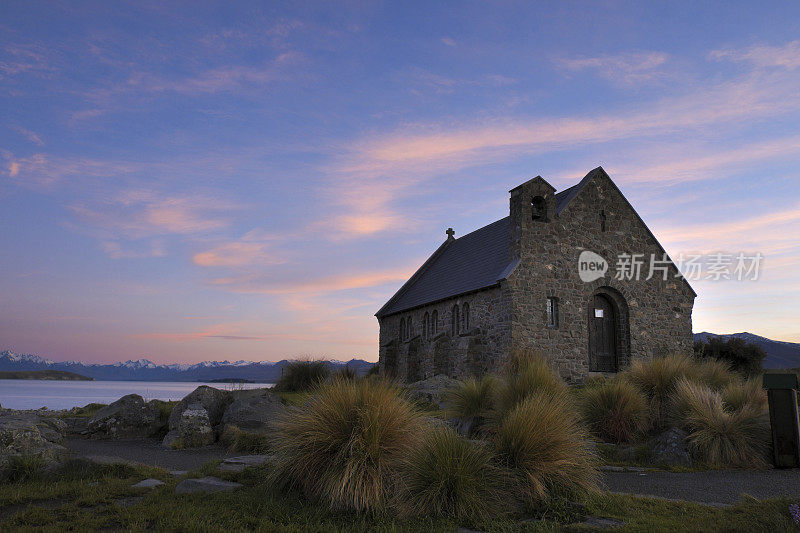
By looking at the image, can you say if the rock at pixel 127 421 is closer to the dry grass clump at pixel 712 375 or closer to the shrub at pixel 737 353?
the dry grass clump at pixel 712 375

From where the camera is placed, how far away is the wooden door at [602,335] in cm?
2452

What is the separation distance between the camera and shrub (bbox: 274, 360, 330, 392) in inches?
876

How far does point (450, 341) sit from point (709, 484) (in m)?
18.7

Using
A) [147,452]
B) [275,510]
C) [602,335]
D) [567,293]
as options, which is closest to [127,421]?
[147,452]

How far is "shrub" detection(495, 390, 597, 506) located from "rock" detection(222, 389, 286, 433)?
24.0 ft

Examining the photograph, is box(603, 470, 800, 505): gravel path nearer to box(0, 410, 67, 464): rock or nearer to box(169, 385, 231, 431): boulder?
box(0, 410, 67, 464): rock

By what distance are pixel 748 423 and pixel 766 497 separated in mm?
3451

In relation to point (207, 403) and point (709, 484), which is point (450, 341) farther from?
point (709, 484)

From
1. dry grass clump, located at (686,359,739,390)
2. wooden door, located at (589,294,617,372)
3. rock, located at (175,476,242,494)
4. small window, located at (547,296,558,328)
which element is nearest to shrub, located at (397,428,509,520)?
rock, located at (175,476,242,494)

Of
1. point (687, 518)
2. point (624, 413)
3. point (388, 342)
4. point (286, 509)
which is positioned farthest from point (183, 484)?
point (388, 342)

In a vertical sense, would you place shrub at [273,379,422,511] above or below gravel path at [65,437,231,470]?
above

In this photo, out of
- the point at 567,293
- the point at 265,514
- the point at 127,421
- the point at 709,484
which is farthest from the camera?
the point at 567,293

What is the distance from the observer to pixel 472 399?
12195 mm

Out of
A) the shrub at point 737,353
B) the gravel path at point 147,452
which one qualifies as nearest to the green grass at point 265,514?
the gravel path at point 147,452
